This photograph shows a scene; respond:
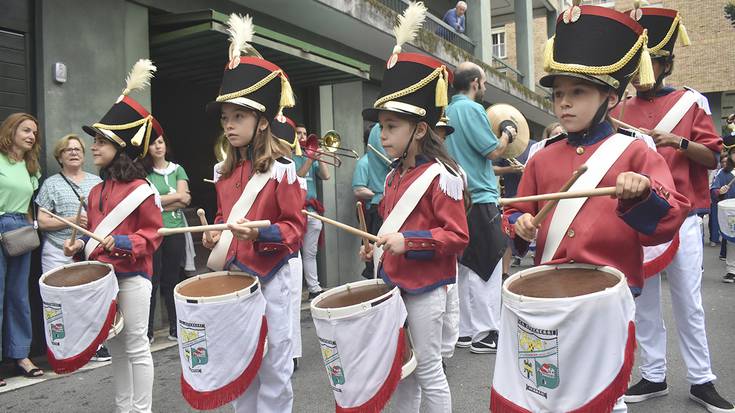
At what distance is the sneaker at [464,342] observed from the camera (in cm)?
571

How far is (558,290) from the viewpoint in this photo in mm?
2457

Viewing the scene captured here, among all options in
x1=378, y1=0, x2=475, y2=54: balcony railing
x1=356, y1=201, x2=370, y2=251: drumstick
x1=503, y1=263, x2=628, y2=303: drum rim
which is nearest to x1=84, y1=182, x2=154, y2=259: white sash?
x1=356, y1=201, x2=370, y2=251: drumstick

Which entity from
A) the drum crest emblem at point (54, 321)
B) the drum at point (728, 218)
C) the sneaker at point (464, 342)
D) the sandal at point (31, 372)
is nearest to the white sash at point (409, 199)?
the drum crest emblem at point (54, 321)

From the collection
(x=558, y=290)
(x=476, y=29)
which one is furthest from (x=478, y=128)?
(x=476, y=29)

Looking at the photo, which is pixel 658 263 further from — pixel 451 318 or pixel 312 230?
pixel 312 230

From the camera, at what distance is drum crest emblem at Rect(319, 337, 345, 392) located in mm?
2654

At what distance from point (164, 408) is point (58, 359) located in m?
1.05

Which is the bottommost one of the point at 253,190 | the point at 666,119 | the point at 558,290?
the point at 558,290

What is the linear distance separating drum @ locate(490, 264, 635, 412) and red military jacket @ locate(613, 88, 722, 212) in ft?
6.79

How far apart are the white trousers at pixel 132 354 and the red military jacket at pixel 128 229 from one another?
0.38ft

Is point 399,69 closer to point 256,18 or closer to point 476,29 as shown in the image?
point 256,18

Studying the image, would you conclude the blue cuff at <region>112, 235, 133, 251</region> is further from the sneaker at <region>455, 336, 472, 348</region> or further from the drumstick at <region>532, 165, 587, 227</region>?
the sneaker at <region>455, 336, 472, 348</region>

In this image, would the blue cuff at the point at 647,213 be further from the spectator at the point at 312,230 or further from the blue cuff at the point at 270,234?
the spectator at the point at 312,230

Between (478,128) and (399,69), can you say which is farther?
(478,128)
